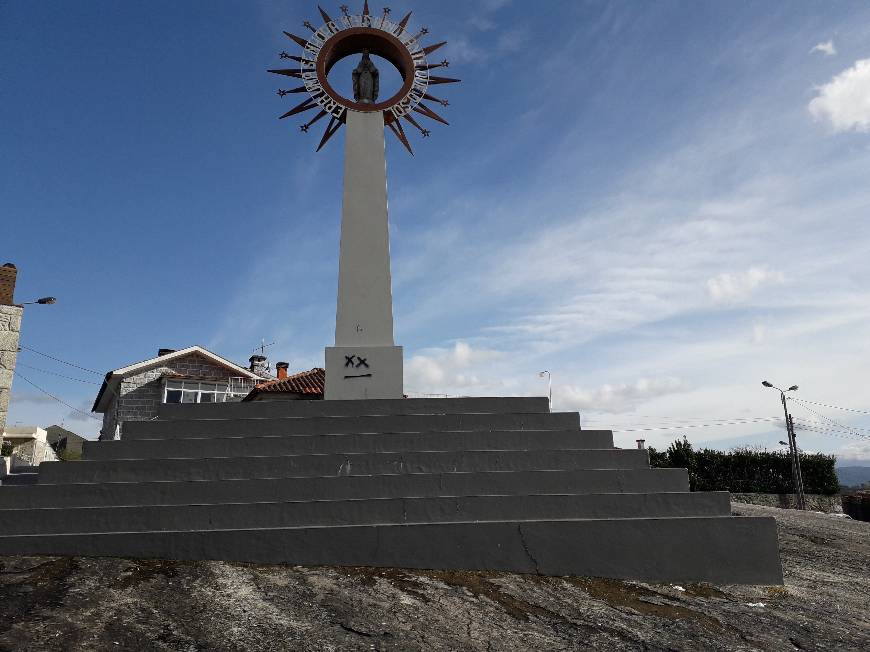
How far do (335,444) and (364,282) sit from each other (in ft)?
15.3

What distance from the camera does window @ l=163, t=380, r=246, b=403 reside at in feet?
95.9

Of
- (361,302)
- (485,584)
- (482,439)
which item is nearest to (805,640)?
(485,584)

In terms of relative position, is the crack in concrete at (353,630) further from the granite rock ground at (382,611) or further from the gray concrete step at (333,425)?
the gray concrete step at (333,425)

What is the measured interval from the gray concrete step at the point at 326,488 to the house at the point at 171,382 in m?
20.5

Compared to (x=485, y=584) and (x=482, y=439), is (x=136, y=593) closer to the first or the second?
(x=485, y=584)

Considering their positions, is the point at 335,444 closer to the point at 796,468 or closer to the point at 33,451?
the point at 33,451

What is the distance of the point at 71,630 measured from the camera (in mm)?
5133

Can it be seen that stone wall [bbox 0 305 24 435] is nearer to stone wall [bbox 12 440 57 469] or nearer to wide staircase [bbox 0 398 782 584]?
wide staircase [bbox 0 398 782 584]

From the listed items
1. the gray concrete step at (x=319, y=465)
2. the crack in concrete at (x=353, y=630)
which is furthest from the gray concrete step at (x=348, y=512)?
the crack in concrete at (x=353, y=630)

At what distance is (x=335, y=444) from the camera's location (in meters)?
9.27

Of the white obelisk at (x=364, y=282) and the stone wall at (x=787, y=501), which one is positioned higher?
the white obelisk at (x=364, y=282)

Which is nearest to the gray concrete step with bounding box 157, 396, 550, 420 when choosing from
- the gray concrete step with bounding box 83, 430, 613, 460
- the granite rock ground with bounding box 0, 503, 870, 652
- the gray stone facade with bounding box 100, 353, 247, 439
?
the gray concrete step with bounding box 83, 430, 613, 460

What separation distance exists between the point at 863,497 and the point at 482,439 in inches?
818

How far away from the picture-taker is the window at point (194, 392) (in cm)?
2922
